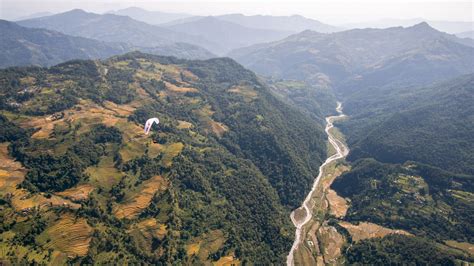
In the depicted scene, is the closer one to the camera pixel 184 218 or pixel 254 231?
pixel 184 218

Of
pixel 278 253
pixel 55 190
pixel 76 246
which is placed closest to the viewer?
pixel 76 246

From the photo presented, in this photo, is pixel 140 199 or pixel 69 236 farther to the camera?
pixel 140 199

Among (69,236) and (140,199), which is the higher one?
(69,236)

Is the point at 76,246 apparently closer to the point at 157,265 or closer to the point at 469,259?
the point at 157,265

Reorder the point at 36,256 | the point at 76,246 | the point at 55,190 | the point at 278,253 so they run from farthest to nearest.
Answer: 1. the point at 278,253
2. the point at 55,190
3. the point at 76,246
4. the point at 36,256

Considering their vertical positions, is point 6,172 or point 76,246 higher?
point 6,172

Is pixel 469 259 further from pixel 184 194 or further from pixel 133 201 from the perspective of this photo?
pixel 133 201

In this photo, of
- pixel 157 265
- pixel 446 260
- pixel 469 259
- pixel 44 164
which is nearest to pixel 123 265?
pixel 157 265

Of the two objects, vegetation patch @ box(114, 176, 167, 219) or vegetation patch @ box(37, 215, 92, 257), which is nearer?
vegetation patch @ box(37, 215, 92, 257)

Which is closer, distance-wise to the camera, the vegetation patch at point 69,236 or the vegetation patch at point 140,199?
the vegetation patch at point 69,236

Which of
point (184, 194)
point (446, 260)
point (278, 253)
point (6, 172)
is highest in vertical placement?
point (6, 172)
